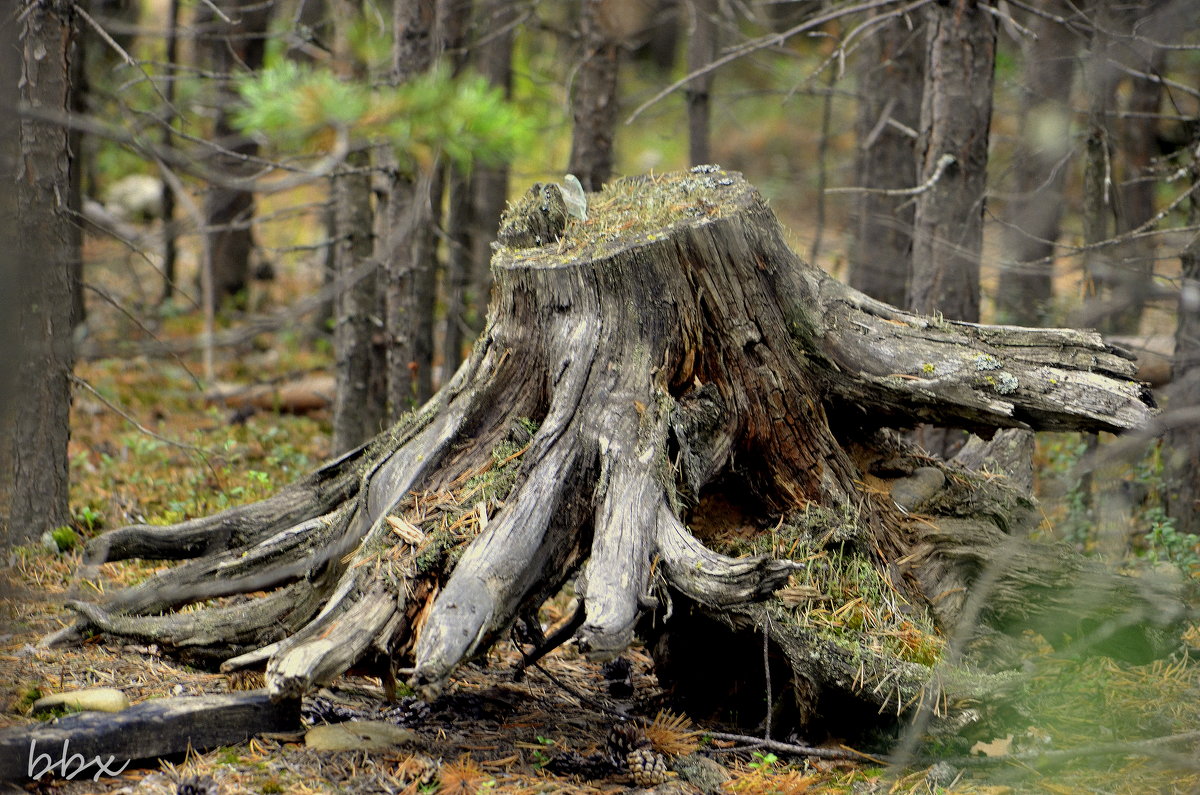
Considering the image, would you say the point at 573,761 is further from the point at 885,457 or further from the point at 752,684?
the point at 885,457

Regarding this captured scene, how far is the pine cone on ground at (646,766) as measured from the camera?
3795 millimetres

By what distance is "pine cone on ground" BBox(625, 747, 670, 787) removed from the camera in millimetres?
3795

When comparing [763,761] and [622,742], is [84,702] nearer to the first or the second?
[622,742]

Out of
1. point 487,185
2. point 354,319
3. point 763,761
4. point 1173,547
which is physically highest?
point 487,185

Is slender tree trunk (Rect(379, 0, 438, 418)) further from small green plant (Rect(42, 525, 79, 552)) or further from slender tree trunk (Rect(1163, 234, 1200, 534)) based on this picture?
slender tree trunk (Rect(1163, 234, 1200, 534))

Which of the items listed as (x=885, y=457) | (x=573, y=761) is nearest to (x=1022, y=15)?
(x=885, y=457)

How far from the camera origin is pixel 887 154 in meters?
11.0

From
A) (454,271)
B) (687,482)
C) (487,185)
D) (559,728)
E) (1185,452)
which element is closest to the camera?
(559,728)

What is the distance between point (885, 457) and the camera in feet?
17.5

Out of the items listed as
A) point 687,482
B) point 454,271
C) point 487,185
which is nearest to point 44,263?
point 687,482

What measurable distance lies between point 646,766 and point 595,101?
6.87 m

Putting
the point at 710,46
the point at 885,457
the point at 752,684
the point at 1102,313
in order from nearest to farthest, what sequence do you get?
1. the point at 1102,313
2. the point at 752,684
3. the point at 885,457
4. the point at 710,46

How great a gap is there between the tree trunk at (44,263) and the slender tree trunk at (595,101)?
4.59 m

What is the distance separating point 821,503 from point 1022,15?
12209mm
